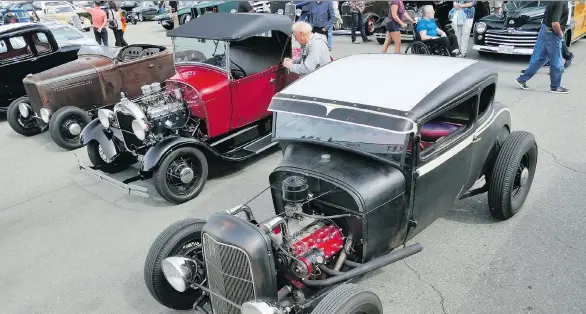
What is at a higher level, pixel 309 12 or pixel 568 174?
pixel 309 12

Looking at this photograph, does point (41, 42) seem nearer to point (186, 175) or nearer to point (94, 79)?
point (94, 79)

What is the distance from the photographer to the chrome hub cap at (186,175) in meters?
5.36

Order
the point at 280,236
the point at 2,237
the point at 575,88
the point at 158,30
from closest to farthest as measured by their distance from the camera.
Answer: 1. the point at 280,236
2. the point at 2,237
3. the point at 575,88
4. the point at 158,30

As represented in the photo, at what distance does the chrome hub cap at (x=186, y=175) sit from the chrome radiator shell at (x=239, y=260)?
2.51 m

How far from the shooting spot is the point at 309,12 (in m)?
10.9

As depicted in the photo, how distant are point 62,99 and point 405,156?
6469 millimetres

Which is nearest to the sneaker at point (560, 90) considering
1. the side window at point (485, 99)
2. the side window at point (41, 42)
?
the side window at point (485, 99)

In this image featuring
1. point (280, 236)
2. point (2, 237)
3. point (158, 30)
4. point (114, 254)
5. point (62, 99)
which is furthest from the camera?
point (158, 30)

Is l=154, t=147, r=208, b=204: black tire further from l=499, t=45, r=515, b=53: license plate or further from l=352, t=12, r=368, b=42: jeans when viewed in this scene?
l=352, t=12, r=368, b=42: jeans

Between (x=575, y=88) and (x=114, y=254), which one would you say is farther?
(x=575, y=88)

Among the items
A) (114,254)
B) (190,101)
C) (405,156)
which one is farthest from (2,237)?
(405,156)

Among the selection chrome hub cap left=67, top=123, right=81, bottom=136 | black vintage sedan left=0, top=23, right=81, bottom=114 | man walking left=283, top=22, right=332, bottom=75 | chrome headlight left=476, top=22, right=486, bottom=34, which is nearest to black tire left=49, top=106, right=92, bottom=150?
chrome hub cap left=67, top=123, right=81, bottom=136

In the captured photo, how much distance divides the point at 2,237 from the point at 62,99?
3.27 m

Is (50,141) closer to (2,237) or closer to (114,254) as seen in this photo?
(2,237)
